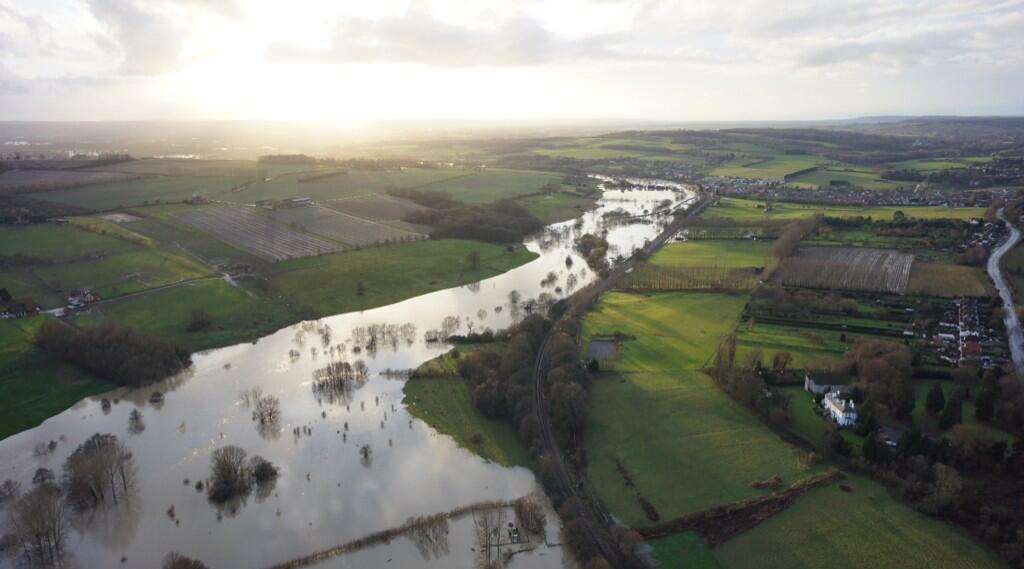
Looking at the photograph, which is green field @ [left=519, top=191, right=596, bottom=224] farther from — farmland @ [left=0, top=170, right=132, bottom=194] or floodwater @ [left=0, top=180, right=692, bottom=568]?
farmland @ [left=0, top=170, right=132, bottom=194]

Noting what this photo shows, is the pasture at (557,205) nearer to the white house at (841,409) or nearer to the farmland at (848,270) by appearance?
the farmland at (848,270)

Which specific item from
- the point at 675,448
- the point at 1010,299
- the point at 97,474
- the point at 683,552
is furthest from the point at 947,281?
the point at 97,474

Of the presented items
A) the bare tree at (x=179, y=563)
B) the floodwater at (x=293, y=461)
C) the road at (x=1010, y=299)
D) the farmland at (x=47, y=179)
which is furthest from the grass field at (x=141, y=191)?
the road at (x=1010, y=299)

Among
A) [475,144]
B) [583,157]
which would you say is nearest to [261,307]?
[583,157]

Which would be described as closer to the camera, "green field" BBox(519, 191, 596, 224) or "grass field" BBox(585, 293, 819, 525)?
"grass field" BBox(585, 293, 819, 525)

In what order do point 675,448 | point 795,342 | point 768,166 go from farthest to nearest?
point 768,166
point 795,342
point 675,448

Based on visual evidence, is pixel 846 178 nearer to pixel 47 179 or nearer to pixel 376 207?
pixel 376 207

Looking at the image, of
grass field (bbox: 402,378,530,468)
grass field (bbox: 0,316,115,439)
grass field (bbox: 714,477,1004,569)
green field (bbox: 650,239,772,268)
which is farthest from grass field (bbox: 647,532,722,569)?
green field (bbox: 650,239,772,268)
